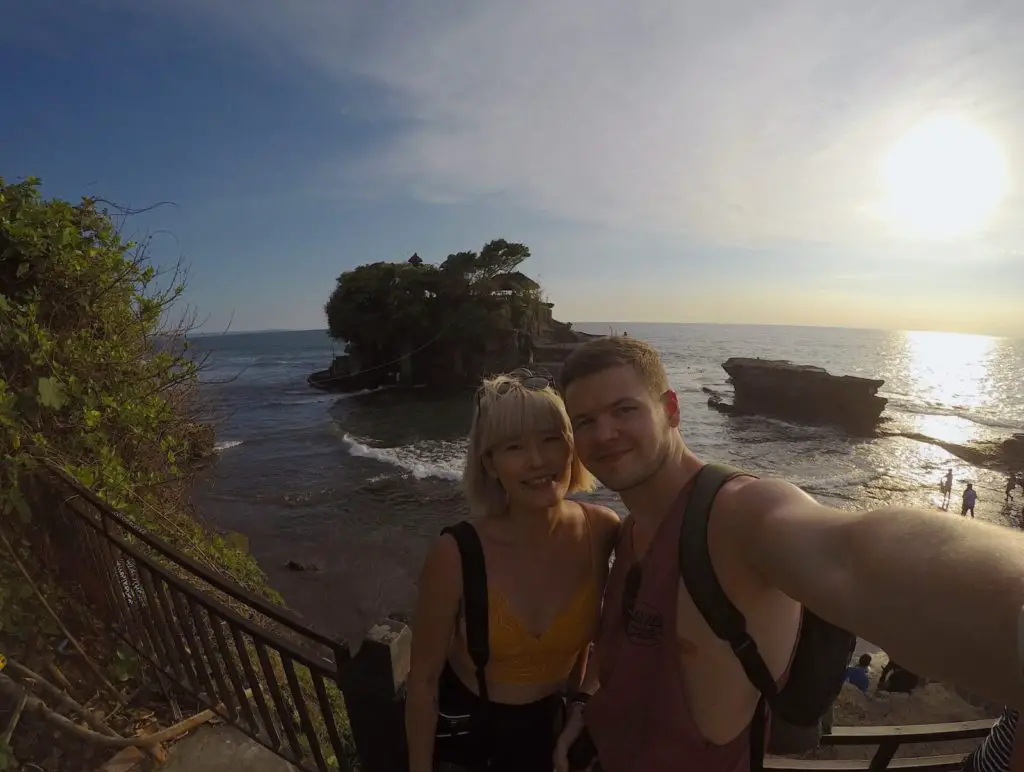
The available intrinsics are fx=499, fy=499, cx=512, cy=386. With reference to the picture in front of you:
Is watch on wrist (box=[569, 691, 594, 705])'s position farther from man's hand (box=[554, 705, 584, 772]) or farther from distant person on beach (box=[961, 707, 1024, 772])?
distant person on beach (box=[961, 707, 1024, 772])

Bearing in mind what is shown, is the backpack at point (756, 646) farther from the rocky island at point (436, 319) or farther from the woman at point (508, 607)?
the rocky island at point (436, 319)

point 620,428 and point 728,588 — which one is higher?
point 620,428

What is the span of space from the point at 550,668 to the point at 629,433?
1.01 metres

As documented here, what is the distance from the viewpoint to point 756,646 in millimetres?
1405

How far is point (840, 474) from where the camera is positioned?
2711 centimetres

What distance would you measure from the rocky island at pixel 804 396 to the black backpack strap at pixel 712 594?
4379cm

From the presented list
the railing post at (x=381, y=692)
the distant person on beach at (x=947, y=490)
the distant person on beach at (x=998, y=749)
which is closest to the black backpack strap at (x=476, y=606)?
the railing post at (x=381, y=692)

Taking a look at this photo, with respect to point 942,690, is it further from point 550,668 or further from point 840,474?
point 840,474

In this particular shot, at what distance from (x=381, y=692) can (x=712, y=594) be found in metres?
1.49

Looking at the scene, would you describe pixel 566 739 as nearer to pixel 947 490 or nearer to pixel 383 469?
pixel 383 469

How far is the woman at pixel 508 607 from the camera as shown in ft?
6.14

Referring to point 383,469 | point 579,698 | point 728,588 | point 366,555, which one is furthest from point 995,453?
point 728,588

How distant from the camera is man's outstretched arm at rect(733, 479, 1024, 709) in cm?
82

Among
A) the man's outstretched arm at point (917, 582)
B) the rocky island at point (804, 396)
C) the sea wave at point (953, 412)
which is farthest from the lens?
the sea wave at point (953, 412)
